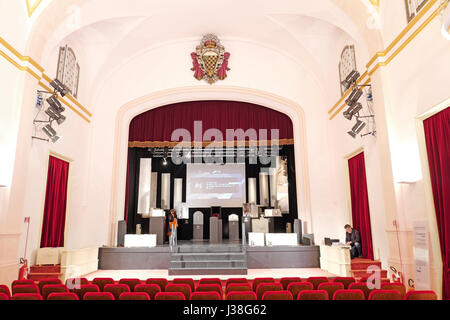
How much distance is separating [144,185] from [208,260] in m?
4.63

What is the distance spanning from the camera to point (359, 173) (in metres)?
7.61

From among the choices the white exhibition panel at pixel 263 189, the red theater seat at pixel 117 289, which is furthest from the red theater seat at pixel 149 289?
the white exhibition panel at pixel 263 189

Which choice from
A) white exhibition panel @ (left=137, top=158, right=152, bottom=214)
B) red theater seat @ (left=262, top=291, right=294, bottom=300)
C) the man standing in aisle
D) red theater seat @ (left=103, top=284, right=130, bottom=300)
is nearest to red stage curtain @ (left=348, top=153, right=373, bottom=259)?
the man standing in aisle

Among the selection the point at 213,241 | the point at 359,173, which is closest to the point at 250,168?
the point at 213,241

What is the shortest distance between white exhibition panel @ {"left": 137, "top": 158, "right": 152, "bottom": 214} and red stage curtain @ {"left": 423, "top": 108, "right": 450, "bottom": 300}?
869 cm

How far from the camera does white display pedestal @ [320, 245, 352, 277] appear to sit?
650 cm

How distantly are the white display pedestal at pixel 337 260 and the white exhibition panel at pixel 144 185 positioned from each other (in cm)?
625

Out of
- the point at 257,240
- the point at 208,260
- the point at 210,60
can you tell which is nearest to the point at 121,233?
the point at 208,260

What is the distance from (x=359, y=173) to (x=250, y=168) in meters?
5.45

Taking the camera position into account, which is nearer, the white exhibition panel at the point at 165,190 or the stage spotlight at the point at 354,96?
the stage spotlight at the point at 354,96

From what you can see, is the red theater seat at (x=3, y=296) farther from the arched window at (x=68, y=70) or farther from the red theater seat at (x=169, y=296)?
the arched window at (x=68, y=70)

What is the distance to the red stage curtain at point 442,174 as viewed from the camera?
4500mm

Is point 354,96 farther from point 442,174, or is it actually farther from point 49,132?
point 49,132

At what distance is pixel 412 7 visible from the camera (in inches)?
203
